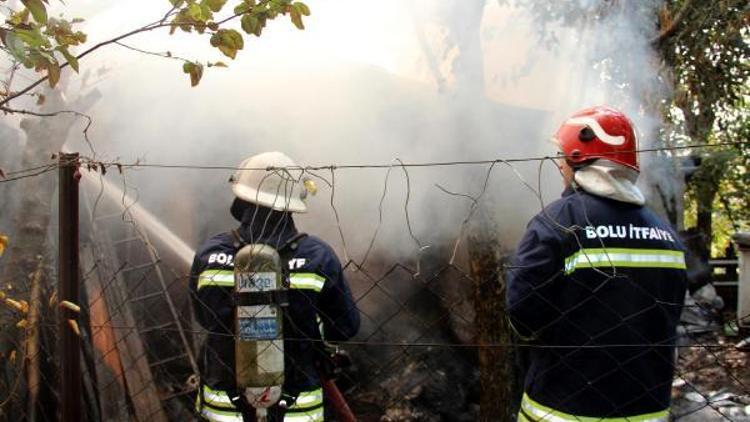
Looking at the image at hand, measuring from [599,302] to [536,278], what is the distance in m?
0.22

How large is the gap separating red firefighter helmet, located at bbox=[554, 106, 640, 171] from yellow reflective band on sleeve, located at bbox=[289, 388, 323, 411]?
4.54ft

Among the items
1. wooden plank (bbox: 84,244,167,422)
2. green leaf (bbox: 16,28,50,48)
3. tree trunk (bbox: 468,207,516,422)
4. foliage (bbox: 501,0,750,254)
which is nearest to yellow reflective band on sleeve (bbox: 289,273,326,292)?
green leaf (bbox: 16,28,50,48)

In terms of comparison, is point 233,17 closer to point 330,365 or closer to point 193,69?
point 193,69

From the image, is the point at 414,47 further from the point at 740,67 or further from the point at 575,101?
the point at 740,67

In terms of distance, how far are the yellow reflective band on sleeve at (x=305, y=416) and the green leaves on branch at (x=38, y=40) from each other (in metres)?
1.51

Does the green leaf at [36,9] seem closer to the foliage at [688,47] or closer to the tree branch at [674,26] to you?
the foliage at [688,47]

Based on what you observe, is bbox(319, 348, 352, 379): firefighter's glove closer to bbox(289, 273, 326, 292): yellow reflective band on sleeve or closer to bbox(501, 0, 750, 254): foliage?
bbox(289, 273, 326, 292): yellow reflective band on sleeve

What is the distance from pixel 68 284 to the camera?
227 centimetres

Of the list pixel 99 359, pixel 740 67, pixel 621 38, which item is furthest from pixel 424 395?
pixel 740 67

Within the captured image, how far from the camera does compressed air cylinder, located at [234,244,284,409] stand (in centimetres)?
208

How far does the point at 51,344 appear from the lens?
175 inches

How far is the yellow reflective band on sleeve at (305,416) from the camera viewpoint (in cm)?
248

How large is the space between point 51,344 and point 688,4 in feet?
18.8

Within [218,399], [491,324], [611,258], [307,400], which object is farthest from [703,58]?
[218,399]
